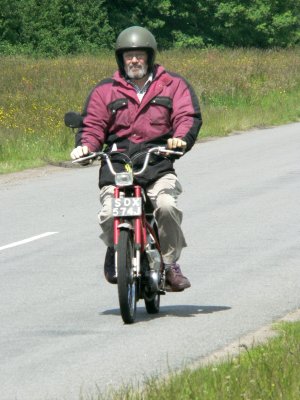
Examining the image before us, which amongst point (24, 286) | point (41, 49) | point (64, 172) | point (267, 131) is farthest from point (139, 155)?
point (41, 49)

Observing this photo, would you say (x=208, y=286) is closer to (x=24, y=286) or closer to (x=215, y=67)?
(x=24, y=286)

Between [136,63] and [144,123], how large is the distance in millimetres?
400

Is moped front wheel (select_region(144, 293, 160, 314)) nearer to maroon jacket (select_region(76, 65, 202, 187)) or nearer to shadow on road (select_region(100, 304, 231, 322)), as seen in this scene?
shadow on road (select_region(100, 304, 231, 322))

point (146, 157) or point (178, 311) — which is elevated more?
point (146, 157)

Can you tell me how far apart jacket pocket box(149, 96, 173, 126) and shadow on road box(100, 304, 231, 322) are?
127cm

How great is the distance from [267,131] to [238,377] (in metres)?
22.3

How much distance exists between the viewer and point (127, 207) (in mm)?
8430

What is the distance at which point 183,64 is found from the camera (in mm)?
42031

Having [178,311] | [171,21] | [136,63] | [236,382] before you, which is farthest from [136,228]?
[171,21]

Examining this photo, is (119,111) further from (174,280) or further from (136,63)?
(174,280)

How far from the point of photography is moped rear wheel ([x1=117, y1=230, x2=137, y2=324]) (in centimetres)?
829

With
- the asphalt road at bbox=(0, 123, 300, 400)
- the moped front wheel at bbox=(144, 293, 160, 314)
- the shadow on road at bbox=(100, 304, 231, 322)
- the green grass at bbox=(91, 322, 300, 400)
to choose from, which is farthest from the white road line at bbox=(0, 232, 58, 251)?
the green grass at bbox=(91, 322, 300, 400)

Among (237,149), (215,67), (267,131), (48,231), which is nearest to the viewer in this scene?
(48,231)

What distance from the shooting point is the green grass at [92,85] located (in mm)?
23453
